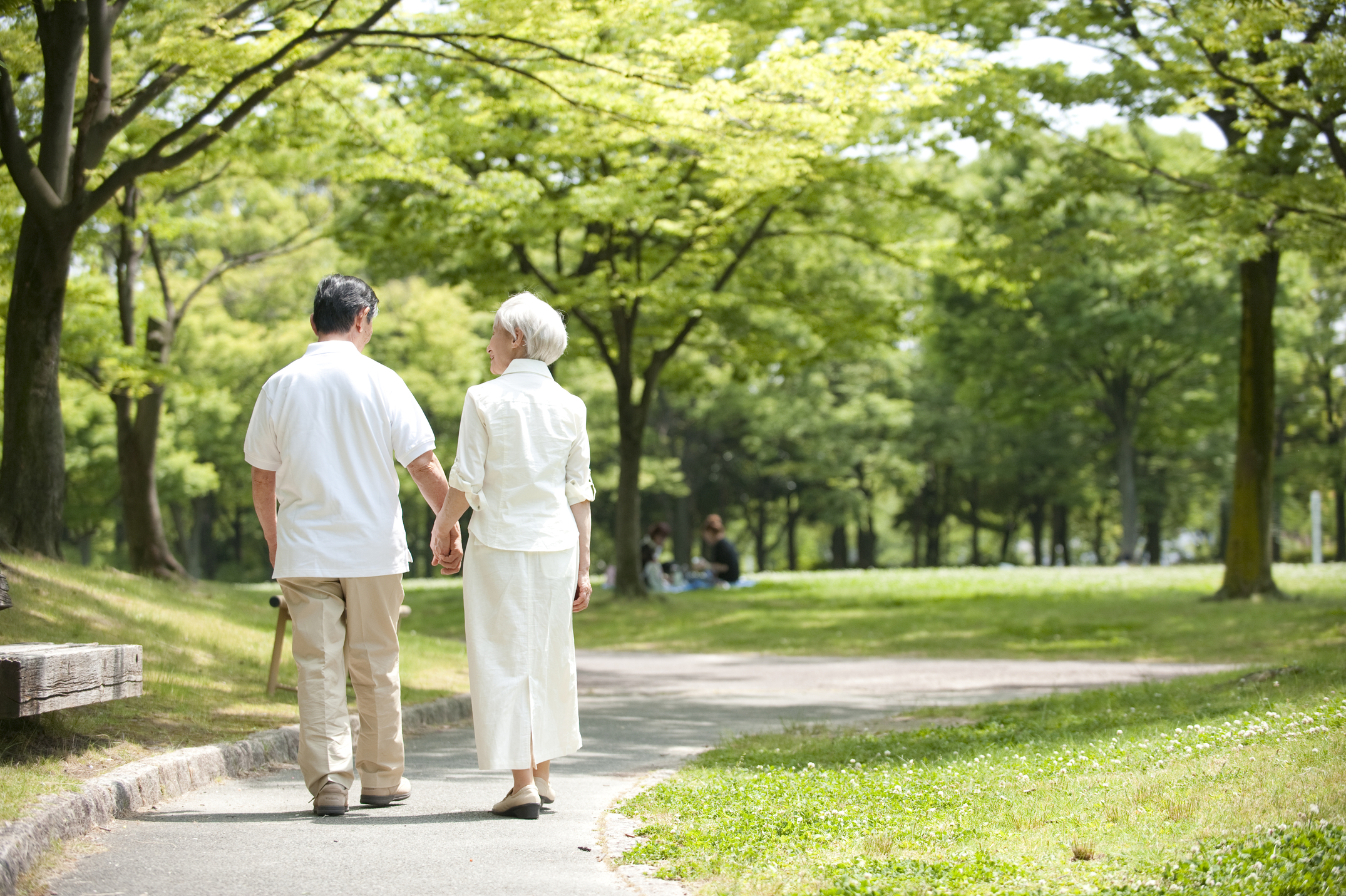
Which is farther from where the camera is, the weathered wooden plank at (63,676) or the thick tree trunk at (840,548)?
the thick tree trunk at (840,548)

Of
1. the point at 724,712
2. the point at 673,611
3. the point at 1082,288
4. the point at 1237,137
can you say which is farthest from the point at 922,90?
the point at 1082,288

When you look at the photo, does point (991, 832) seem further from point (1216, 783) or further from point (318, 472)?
point (318, 472)

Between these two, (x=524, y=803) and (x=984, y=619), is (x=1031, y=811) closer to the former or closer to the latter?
(x=524, y=803)

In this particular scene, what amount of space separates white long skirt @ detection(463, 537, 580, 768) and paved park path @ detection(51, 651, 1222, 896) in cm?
31

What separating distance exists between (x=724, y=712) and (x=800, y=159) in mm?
7150

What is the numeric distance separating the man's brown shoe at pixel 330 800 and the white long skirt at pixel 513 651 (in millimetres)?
556

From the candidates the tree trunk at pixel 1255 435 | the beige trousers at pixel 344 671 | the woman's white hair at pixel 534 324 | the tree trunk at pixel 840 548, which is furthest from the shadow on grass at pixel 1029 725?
the tree trunk at pixel 840 548

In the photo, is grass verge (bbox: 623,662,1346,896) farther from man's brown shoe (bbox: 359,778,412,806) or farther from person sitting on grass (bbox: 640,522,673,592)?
person sitting on grass (bbox: 640,522,673,592)

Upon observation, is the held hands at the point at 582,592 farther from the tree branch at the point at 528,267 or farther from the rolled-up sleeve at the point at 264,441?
the tree branch at the point at 528,267

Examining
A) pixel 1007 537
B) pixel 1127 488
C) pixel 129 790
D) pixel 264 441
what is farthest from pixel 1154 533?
pixel 129 790

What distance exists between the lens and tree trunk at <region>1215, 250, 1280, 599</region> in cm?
1673

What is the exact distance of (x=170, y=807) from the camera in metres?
4.96

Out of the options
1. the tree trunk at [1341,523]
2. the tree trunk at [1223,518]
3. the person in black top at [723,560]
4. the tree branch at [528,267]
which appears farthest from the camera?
the tree trunk at [1223,518]

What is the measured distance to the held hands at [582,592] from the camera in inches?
196
